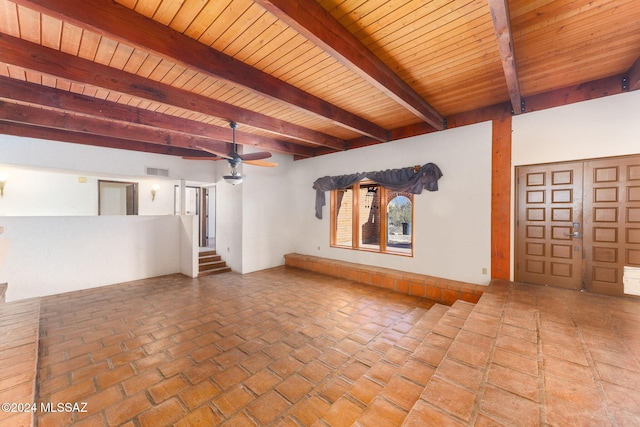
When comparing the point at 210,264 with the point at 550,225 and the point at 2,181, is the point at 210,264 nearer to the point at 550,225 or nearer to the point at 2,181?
the point at 2,181


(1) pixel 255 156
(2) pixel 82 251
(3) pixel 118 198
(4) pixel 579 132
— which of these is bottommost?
(2) pixel 82 251

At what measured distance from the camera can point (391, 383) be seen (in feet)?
6.09

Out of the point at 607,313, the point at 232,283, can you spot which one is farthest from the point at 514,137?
the point at 232,283

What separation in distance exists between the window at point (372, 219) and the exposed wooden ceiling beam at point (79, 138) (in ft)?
12.8

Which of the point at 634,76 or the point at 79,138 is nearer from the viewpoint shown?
the point at 634,76

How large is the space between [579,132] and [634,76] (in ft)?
2.22

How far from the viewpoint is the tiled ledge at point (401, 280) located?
3832 mm

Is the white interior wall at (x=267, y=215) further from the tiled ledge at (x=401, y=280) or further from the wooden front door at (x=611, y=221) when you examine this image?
the wooden front door at (x=611, y=221)

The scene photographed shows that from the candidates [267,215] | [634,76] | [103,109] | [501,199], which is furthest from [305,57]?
[267,215]

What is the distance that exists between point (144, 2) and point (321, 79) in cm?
171

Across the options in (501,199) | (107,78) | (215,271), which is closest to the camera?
(107,78)

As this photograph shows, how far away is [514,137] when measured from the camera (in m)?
3.63

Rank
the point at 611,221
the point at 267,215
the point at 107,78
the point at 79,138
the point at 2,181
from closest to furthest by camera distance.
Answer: the point at 107,78
the point at 611,221
the point at 79,138
the point at 2,181
the point at 267,215

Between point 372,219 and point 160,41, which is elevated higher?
point 160,41
